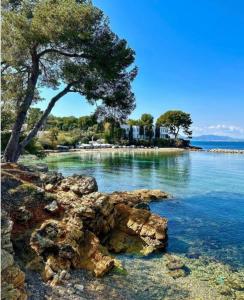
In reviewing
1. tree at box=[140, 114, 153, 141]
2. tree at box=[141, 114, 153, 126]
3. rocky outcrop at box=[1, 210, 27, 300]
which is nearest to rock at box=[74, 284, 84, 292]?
rocky outcrop at box=[1, 210, 27, 300]

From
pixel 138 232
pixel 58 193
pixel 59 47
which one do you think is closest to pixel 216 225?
pixel 138 232

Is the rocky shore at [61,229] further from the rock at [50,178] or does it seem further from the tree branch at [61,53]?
the tree branch at [61,53]

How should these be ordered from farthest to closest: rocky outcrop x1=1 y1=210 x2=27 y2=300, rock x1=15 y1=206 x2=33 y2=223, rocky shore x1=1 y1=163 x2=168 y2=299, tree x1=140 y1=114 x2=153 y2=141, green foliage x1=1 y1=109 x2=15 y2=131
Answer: tree x1=140 y1=114 x2=153 y2=141
green foliage x1=1 y1=109 x2=15 y2=131
rock x1=15 y1=206 x2=33 y2=223
rocky shore x1=1 y1=163 x2=168 y2=299
rocky outcrop x1=1 y1=210 x2=27 y2=300

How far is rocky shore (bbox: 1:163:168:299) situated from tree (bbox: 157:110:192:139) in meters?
140

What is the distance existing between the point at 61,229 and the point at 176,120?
14632 centimetres

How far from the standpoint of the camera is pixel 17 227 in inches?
550

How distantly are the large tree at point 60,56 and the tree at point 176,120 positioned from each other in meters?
133

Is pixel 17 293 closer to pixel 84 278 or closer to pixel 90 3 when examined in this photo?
pixel 84 278

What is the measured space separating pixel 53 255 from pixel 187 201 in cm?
2036

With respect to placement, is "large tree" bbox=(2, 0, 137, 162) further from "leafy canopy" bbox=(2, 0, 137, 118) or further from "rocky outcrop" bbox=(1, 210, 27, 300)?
"rocky outcrop" bbox=(1, 210, 27, 300)

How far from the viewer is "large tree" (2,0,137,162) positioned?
2139cm

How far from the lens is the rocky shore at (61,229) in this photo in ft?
39.2

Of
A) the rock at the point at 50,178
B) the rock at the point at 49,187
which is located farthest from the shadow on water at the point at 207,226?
the rock at the point at 50,178

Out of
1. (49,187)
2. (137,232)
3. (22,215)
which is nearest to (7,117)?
(49,187)
